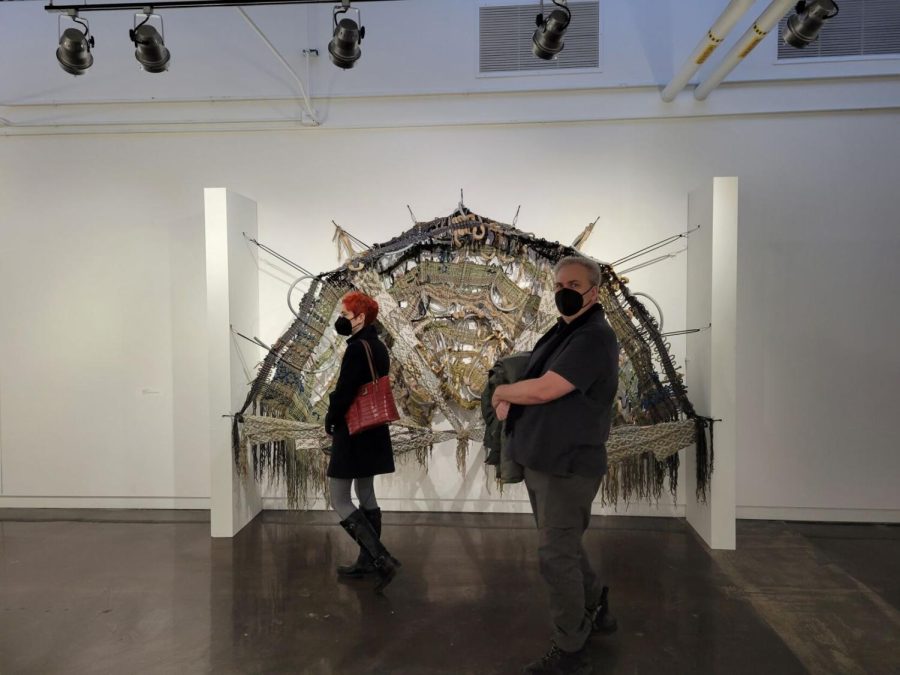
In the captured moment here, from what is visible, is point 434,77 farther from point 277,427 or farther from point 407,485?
point 407,485

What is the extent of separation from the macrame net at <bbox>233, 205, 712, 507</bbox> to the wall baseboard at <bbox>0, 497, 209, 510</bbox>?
64cm

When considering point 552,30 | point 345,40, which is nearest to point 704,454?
point 552,30

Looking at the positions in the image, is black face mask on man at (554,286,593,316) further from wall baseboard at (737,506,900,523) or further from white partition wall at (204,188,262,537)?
wall baseboard at (737,506,900,523)

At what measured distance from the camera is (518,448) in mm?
2002

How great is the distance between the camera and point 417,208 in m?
3.67

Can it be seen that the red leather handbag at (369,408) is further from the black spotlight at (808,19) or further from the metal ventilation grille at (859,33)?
the metal ventilation grille at (859,33)

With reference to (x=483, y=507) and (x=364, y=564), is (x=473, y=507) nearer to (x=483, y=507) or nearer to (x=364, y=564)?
(x=483, y=507)

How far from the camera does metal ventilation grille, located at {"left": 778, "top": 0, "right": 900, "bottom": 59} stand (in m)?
3.46

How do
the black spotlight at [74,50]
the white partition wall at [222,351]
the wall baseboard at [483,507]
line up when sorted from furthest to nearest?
the wall baseboard at [483,507], the white partition wall at [222,351], the black spotlight at [74,50]

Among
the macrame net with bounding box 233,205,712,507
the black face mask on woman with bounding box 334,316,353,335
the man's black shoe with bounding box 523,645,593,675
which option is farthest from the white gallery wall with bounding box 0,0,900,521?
the man's black shoe with bounding box 523,645,593,675

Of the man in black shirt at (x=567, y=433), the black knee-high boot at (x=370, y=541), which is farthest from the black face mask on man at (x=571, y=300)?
the black knee-high boot at (x=370, y=541)

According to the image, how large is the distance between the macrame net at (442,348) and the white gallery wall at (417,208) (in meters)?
0.24

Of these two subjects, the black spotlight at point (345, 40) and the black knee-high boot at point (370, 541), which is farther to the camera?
the black spotlight at point (345, 40)

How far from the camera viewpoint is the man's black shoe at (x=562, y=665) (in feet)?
6.54
